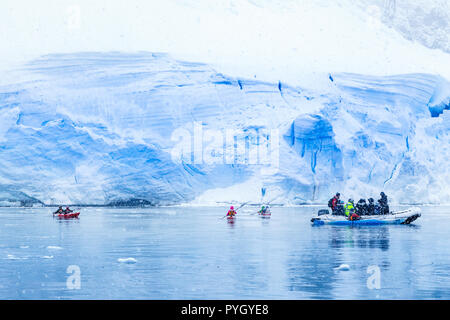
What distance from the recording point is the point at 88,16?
76.2ft

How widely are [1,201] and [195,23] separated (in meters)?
8.71

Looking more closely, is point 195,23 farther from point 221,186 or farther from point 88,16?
point 221,186

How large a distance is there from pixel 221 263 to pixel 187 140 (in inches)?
509

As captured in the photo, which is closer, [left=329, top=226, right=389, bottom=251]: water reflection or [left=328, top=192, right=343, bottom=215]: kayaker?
[left=329, top=226, right=389, bottom=251]: water reflection

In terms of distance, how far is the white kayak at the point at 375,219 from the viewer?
15.8 m

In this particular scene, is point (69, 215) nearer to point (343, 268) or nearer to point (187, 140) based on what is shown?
point (187, 140)

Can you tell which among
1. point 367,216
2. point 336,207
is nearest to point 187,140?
point 336,207

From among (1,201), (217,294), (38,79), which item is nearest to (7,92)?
(38,79)

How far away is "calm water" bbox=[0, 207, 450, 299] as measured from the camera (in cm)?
629

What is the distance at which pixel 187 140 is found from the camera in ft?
69.1

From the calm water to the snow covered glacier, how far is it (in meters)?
6.35

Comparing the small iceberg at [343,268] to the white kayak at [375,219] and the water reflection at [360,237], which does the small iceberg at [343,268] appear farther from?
the white kayak at [375,219]

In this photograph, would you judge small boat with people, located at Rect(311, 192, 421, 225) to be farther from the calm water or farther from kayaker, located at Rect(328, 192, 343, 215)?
the calm water

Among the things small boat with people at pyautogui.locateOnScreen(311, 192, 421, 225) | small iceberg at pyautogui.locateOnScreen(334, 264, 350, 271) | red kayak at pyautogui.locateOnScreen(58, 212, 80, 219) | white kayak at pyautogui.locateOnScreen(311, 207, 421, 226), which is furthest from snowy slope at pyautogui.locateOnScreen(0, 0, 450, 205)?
small iceberg at pyautogui.locateOnScreen(334, 264, 350, 271)
